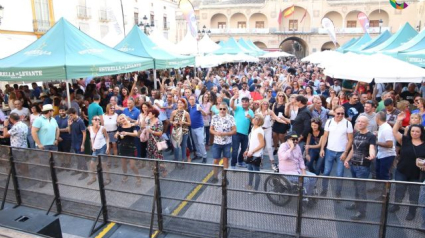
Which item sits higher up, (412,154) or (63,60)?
(63,60)

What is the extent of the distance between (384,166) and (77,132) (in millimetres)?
6027

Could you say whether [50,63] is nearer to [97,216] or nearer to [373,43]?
[97,216]

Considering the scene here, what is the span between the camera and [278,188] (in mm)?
4223

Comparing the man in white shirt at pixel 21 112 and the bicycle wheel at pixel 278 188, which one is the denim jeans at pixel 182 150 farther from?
the man in white shirt at pixel 21 112

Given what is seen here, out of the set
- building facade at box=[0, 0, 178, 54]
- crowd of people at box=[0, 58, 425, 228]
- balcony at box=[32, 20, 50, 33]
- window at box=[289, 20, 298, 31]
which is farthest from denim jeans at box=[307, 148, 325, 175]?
window at box=[289, 20, 298, 31]

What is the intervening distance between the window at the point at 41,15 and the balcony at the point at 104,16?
18.3 ft

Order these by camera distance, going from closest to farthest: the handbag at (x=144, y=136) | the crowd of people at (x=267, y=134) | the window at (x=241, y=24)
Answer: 1. the crowd of people at (x=267, y=134)
2. the handbag at (x=144, y=136)
3. the window at (x=241, y=24)

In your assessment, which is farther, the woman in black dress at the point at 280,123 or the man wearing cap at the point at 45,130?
the woman in black dress at the point at 280,123

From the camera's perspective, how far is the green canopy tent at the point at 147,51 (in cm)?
1060

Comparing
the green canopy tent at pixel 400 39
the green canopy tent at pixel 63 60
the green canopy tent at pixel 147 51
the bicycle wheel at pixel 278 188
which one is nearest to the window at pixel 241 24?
the green canopy tent at pixel 400 39

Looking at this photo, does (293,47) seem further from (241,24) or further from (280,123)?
(280,123)

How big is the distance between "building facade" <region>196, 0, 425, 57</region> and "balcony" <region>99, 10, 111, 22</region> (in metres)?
23.9

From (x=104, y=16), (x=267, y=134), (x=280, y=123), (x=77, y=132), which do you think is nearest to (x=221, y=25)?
(x=104, y=16)

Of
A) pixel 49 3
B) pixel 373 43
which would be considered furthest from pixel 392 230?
pixel 49 3
